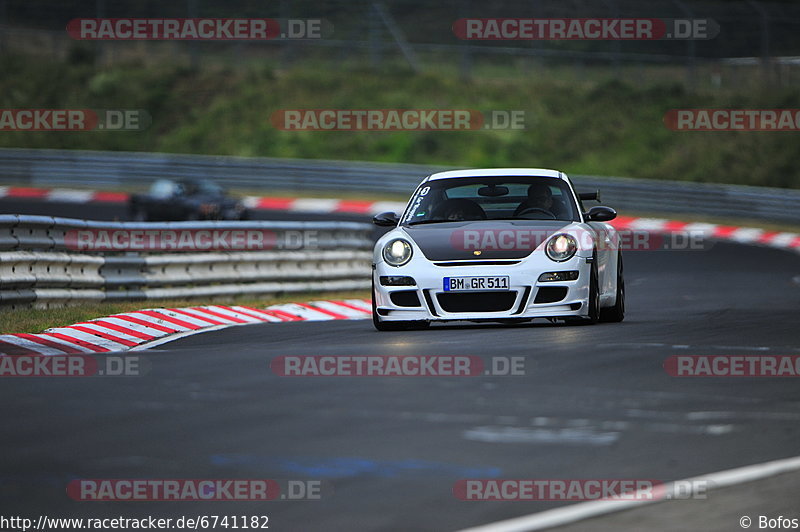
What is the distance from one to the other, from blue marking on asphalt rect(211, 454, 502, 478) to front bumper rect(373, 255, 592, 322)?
5.09 m

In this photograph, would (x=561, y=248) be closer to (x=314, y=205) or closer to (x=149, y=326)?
(x=149, y=326)

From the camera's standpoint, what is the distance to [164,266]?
15656 mm

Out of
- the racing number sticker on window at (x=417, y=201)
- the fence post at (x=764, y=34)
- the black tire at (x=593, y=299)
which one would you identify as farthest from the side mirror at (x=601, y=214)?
the fence post at (x=764, y=34)

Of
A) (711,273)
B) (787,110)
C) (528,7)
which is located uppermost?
(528,7)

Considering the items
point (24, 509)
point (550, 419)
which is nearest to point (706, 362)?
point (550, 419)

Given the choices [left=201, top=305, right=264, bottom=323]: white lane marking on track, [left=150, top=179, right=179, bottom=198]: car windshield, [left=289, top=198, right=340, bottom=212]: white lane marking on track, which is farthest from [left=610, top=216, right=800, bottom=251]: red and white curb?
[left=201, top=305, right=264, bottom=323]: white lane marking on track

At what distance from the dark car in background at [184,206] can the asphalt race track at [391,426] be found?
18189mm

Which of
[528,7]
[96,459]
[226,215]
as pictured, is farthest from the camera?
[528,7]

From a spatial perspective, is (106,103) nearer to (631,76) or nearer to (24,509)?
(631,76)

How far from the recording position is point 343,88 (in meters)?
46.0

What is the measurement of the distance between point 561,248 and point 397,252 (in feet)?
4.19

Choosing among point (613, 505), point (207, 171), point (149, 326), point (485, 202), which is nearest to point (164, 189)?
point (207, 171)

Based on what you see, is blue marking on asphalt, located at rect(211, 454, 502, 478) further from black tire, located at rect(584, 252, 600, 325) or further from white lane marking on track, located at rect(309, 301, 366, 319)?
white lane marking on track, located at rect(309, 301, 366, 319)

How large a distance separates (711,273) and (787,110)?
803 inches
